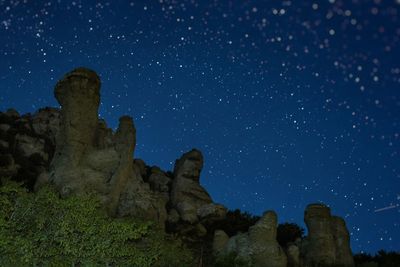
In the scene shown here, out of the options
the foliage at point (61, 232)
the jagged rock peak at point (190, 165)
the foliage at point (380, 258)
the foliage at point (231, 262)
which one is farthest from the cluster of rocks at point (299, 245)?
the jagged rock peak at point (190, 165)

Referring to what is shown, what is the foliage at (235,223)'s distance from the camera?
5488 centimetres

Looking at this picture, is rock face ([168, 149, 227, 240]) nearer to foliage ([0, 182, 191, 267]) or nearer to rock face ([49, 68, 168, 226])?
rock face ([49, 68, 168, 226])

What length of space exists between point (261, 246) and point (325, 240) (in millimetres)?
8355

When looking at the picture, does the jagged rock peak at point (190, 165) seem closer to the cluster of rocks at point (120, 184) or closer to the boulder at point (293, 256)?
the cluster of rocks at point (120, 184)

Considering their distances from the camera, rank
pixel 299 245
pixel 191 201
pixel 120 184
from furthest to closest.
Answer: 1. pixel 191 201
2. pixel 299 245
3. pixel 120 184

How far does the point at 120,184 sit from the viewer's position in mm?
47438

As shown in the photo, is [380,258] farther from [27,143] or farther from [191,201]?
[27,143]

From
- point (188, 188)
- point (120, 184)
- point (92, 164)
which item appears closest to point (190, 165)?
point (188, 188)

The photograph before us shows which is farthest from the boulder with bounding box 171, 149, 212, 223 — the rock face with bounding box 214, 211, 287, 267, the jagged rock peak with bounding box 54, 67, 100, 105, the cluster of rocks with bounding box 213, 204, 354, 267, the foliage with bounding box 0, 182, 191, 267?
the foliage with bounding box 0, 182, 191, 267

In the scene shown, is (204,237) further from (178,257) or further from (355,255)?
(355,255)

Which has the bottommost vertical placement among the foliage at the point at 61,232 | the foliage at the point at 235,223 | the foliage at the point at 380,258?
the foliage at the point at 61,232

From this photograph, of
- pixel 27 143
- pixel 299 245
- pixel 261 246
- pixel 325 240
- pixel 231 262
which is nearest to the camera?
pixel 231 262

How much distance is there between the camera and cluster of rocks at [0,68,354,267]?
43.4m

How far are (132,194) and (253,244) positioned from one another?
46.8 feet
